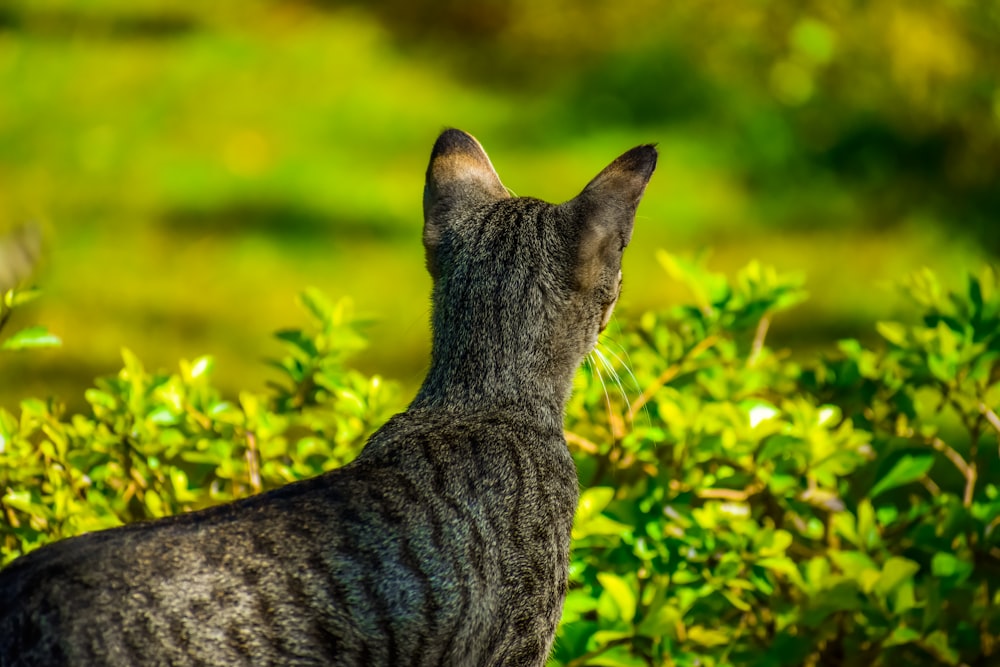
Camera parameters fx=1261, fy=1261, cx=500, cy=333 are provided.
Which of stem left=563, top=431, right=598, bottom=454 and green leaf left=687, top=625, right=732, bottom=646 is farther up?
stem left=563, top=431, right=598, bottom=454

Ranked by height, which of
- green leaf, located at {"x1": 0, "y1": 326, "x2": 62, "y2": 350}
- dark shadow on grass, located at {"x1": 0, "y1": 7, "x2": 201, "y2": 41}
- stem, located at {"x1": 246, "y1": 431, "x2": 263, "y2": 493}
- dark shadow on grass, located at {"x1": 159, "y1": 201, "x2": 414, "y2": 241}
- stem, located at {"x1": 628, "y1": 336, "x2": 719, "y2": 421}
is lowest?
stem, located at {"x1": 246, "y1": 431, "x2": 263, "y2": 493}

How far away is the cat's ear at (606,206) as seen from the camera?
2.73 m

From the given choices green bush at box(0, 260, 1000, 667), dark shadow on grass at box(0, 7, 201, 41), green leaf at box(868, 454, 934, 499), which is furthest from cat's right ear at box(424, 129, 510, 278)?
dark shadow on grass at box(0, 7, 201, 41)

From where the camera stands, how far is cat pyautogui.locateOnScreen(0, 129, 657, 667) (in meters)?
2.03

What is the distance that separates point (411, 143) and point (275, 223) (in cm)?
103

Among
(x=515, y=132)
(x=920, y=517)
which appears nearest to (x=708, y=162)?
(x=515, y=132)

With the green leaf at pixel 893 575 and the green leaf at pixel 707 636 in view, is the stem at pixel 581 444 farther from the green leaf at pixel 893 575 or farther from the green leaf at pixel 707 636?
the green leaf at pixel 893 575

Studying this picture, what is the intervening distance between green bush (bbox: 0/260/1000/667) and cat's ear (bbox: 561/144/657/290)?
24cm

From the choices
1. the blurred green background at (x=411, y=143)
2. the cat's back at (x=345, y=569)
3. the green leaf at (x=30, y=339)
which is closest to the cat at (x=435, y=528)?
the cat's back at (x=345, y=569)

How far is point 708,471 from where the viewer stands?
10.8 feet

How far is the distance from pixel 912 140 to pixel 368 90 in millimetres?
3108

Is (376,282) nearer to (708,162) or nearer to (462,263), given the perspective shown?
(708,162)

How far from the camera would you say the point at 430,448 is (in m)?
2.51

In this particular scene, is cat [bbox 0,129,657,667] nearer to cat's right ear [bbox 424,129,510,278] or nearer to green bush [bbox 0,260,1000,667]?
cat's right ear [bbox 424,129,510,278]
